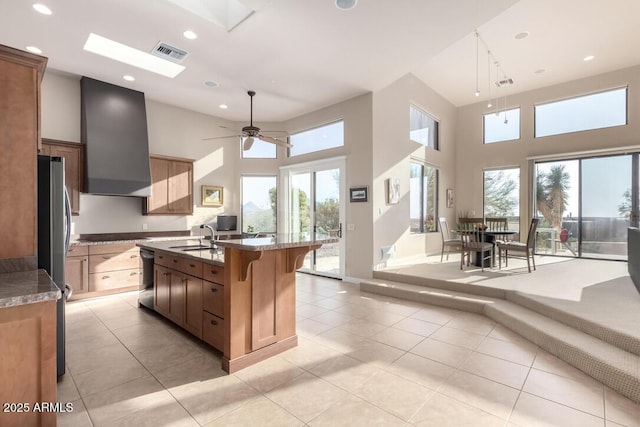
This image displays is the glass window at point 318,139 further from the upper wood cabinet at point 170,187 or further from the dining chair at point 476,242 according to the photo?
the dining chair at point 476,242

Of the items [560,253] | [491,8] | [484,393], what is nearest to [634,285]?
[560,253]

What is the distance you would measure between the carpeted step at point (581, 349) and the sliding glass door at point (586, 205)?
186 inches

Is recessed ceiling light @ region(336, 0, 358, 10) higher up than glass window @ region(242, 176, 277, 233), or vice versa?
recessed ceiling light @ region(336, 0, 358, 10)

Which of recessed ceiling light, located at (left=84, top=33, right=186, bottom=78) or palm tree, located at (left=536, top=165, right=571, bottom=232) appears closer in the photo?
recessed ceiling light, located at (left=84, top=33, right=186, bottom=78)

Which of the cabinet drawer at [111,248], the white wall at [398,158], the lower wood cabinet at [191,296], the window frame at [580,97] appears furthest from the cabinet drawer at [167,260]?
the window frame at [580,97]

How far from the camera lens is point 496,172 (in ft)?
25.6

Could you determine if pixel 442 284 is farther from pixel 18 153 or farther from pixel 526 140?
pixel 526 140

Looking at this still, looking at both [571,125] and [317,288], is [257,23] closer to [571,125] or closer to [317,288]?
[317,288]

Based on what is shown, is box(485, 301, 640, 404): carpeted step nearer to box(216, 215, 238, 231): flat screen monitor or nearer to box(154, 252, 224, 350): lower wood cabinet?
box(154, 252, 224, 350): lower wood cabinet

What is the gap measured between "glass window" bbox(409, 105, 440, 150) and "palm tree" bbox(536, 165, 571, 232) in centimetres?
266

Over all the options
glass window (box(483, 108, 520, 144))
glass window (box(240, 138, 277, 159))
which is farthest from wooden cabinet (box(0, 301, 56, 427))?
glass window (box(483, 108, 520, 144))

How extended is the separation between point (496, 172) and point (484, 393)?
7101 millimetres

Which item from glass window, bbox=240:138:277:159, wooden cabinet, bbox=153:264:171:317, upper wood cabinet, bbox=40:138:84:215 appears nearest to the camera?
wooden cabinet, bbox=153:264:171:317

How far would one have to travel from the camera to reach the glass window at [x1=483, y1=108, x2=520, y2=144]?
752 centimetres
